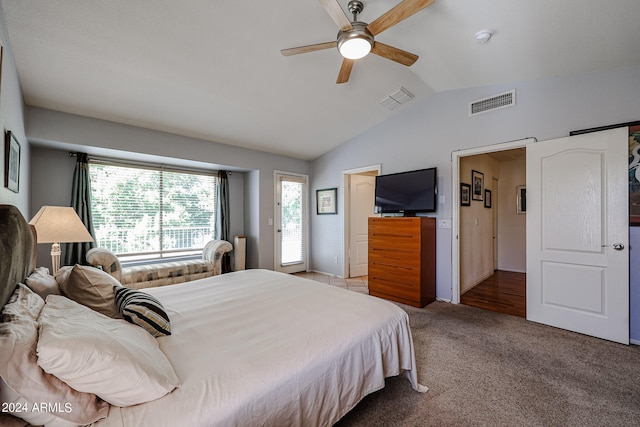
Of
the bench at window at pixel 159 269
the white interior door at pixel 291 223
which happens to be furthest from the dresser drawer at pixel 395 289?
the bench at window at pixel 159 269

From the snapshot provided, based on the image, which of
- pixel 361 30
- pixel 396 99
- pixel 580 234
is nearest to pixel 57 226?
pixel 361 30

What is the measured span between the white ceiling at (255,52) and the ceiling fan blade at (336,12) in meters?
0.53

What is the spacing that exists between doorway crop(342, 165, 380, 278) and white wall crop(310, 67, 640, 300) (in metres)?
0.15

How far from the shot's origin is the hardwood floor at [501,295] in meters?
3.37

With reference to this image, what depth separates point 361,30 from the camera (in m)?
1.89

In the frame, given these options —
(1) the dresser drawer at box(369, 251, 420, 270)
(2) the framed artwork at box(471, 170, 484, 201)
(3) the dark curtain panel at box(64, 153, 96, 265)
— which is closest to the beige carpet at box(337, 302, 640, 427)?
(1) the dresser drawer at box(369, 251, 420, 270)

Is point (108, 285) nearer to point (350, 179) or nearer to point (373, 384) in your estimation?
point (373, 384)

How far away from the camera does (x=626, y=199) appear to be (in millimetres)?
2438

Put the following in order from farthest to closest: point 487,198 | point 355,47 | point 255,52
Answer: point 487,198 < point 255,52 < point 355,47

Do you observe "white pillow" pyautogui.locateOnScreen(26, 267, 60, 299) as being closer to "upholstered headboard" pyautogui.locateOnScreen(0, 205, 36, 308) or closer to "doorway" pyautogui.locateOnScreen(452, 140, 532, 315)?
"upholstered headboard" pyautogui.locateOnScreen(0, 205, 36, 308)

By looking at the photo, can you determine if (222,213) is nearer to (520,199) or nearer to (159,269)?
(159,269)

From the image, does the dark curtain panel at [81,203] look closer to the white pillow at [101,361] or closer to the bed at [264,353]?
the bed at [264,353]

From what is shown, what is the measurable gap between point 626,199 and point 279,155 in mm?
4637

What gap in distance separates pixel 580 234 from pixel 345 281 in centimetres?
321
